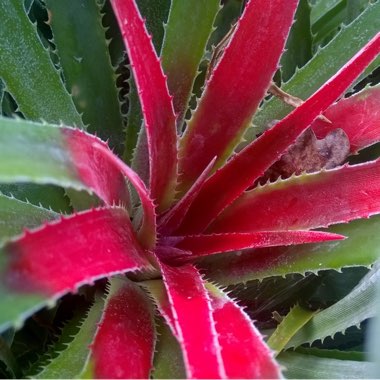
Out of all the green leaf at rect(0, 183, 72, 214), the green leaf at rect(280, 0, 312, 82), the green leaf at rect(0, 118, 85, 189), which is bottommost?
the green leaf at rect(0, 118, 85, 189)

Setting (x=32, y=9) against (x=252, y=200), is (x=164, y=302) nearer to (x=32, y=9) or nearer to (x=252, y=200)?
(x=252, y=200)

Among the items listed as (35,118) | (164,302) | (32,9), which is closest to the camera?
(164,302)

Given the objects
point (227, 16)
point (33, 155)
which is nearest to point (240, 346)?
point (33, 155)

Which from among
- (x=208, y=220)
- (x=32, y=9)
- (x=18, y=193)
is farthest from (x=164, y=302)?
(x=32, y=9)

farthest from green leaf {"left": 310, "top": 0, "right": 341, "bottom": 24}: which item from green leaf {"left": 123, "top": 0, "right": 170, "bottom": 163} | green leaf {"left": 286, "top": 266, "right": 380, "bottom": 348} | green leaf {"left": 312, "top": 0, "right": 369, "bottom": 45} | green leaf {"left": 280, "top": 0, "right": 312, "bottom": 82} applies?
green leaf {"left": 286, "top": 266, "right": 380, "bottom": 348}

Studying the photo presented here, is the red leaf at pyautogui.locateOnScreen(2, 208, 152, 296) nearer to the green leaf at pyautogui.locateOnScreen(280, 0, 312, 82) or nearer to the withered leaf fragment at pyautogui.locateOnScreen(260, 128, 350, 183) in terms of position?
the withered leaf fragment at pyautogui.locateOnScreen(260, 128, 350, 183)

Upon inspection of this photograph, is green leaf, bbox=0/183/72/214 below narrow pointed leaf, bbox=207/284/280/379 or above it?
above
